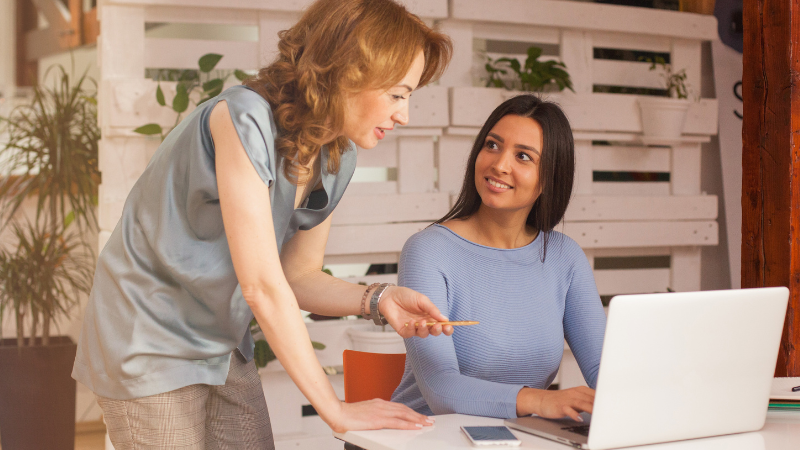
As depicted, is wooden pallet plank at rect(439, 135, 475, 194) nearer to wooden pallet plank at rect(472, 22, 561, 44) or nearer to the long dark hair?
wooden pallet plank at rect(472, 22, 561, 44)

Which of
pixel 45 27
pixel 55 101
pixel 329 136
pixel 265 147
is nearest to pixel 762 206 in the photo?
pixel 329 136

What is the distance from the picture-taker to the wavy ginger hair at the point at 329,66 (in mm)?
1114

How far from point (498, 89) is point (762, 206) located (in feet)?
3.86

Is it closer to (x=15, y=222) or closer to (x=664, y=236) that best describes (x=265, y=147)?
(x=15, y=222)

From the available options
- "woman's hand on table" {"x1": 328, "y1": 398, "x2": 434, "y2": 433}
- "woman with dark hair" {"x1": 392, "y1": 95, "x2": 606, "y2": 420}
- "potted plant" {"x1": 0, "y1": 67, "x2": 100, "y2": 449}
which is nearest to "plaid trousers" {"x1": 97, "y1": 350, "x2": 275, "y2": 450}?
"woman's hand on table" {"x1": 328, "y1": 398, "x2": 434, "y2": 433}

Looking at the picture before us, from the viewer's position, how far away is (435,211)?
9.09ft

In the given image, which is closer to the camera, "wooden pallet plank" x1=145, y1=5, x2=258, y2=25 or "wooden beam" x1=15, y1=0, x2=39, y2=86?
"wooden pallet plank" x1=145, y1=5, x2=258, y2=25

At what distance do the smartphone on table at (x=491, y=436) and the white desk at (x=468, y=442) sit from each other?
1cm

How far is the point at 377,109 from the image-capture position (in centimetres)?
117

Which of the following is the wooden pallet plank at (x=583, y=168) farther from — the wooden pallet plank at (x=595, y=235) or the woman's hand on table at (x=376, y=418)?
the woman's hand on table at (x=376, y=418)

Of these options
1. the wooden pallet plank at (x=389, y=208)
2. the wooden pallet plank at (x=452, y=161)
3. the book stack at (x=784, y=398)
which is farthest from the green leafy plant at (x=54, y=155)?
the book stack at (x=784, y=398)

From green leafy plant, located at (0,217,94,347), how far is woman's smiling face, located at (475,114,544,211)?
5.21ft

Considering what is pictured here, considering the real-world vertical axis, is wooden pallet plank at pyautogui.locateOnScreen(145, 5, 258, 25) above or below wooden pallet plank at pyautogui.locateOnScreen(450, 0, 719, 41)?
below

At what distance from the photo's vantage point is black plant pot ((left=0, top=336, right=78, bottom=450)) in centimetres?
248
